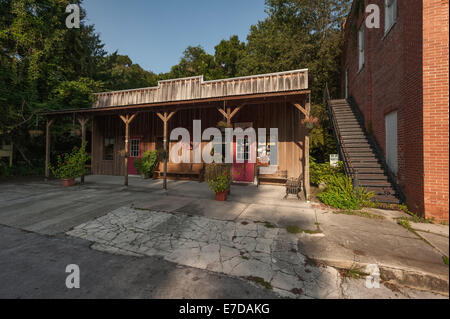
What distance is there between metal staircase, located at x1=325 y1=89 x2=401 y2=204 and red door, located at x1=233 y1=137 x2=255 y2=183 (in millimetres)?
3869

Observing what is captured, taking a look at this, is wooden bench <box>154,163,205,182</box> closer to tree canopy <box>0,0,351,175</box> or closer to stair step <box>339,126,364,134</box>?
tree canopy <box>0,0,351,175</box>

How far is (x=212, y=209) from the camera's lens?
5.23 metres

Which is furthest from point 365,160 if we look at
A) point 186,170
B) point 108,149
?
point 108,149

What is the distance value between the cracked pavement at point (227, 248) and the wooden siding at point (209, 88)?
569 centimetres

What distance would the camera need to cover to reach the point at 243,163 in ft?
30.8

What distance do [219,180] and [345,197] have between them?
364 cm

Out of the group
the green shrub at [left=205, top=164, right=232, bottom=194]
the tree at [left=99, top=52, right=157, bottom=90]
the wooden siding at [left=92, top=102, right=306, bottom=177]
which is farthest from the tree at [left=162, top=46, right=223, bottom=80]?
the green shrub at [left=205, top=164, right=232, bottom=194]

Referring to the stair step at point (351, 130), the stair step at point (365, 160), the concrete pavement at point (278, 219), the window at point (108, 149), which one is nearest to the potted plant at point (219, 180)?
the concrete pavement at point (278, 219)

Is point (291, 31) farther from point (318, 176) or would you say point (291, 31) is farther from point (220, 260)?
point (220, 260)

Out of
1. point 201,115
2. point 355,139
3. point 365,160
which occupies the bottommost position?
point 365,160

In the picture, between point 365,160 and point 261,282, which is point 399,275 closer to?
point 261,282

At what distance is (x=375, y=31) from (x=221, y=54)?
17370mm

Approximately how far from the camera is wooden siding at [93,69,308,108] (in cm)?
857

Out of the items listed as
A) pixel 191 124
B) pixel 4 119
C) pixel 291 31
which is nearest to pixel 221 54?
pixel 291 31
